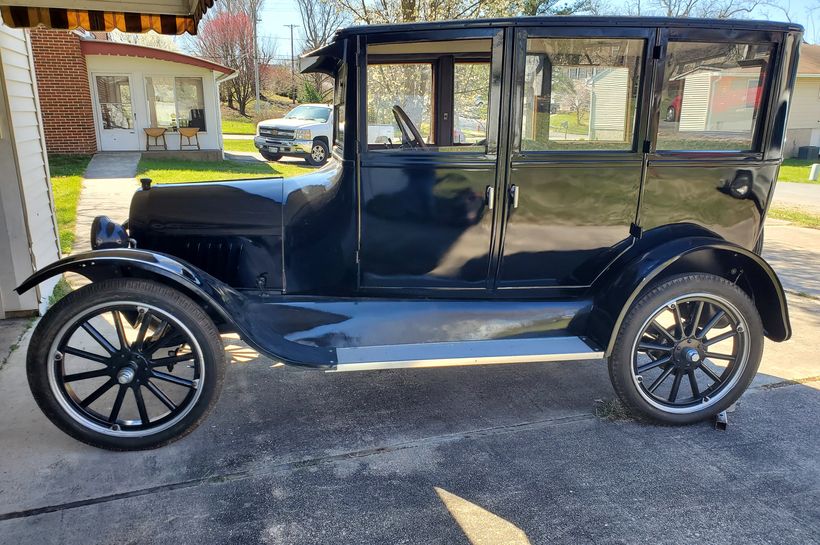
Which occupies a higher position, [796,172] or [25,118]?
[25,118]

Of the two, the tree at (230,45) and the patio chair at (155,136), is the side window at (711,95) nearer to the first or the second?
the patio chair at (155,136)

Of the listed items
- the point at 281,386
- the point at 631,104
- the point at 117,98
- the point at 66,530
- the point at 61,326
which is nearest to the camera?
the point at 66,530

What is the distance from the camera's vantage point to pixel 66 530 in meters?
2.36

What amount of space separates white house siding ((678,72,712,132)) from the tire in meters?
13.5

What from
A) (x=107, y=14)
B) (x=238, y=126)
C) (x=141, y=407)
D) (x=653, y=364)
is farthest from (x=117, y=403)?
(x=238, y=126)

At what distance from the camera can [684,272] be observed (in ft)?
10.7

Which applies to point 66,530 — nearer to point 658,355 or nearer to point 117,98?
point 658,355

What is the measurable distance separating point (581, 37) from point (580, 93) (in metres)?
0.29

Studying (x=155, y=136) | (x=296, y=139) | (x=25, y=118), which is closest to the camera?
(x=25, y=118)

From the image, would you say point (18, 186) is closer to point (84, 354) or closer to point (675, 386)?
point (84, 354)

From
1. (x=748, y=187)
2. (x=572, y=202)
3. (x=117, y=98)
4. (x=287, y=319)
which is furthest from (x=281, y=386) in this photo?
(x=117, y=98)

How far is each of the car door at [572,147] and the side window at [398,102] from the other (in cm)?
57

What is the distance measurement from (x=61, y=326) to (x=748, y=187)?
12.1 feet

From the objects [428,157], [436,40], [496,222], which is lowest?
[496,222]
